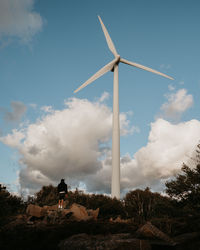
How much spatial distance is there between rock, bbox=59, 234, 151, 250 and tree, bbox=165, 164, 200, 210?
12.5 metres

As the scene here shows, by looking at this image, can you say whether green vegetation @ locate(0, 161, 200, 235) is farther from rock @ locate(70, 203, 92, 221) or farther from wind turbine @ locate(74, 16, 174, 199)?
wind turbine @ locate(74, 16, 174, 199)

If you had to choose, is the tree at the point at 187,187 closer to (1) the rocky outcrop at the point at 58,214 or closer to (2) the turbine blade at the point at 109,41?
(1) the rocky outcrop at the point at 58,214

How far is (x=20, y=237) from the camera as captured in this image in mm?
11602

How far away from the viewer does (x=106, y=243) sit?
319 inches

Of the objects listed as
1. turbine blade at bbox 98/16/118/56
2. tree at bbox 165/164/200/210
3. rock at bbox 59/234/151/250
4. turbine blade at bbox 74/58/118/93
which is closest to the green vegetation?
tree at bbox 165/164/200/210

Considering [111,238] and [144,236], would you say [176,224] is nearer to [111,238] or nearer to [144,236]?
[144,236]

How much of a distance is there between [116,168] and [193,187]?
47.5ft

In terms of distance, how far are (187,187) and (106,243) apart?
15179 millimetres

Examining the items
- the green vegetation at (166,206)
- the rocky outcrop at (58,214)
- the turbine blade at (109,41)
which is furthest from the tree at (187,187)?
the turbine blade at (109,41)

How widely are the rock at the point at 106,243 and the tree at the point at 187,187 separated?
41.1 ft

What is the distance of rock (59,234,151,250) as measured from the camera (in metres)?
7.97

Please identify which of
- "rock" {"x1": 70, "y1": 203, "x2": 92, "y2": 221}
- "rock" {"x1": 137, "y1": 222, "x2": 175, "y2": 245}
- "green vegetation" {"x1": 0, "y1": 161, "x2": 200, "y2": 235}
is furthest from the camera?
"rock" {"x1": 70, "y1": 203, "x2": 92, "y2": 221}

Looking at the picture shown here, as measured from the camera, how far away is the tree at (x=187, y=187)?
19.9m

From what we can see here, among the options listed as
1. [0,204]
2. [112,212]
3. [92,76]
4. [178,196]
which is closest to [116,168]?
[112,212]
